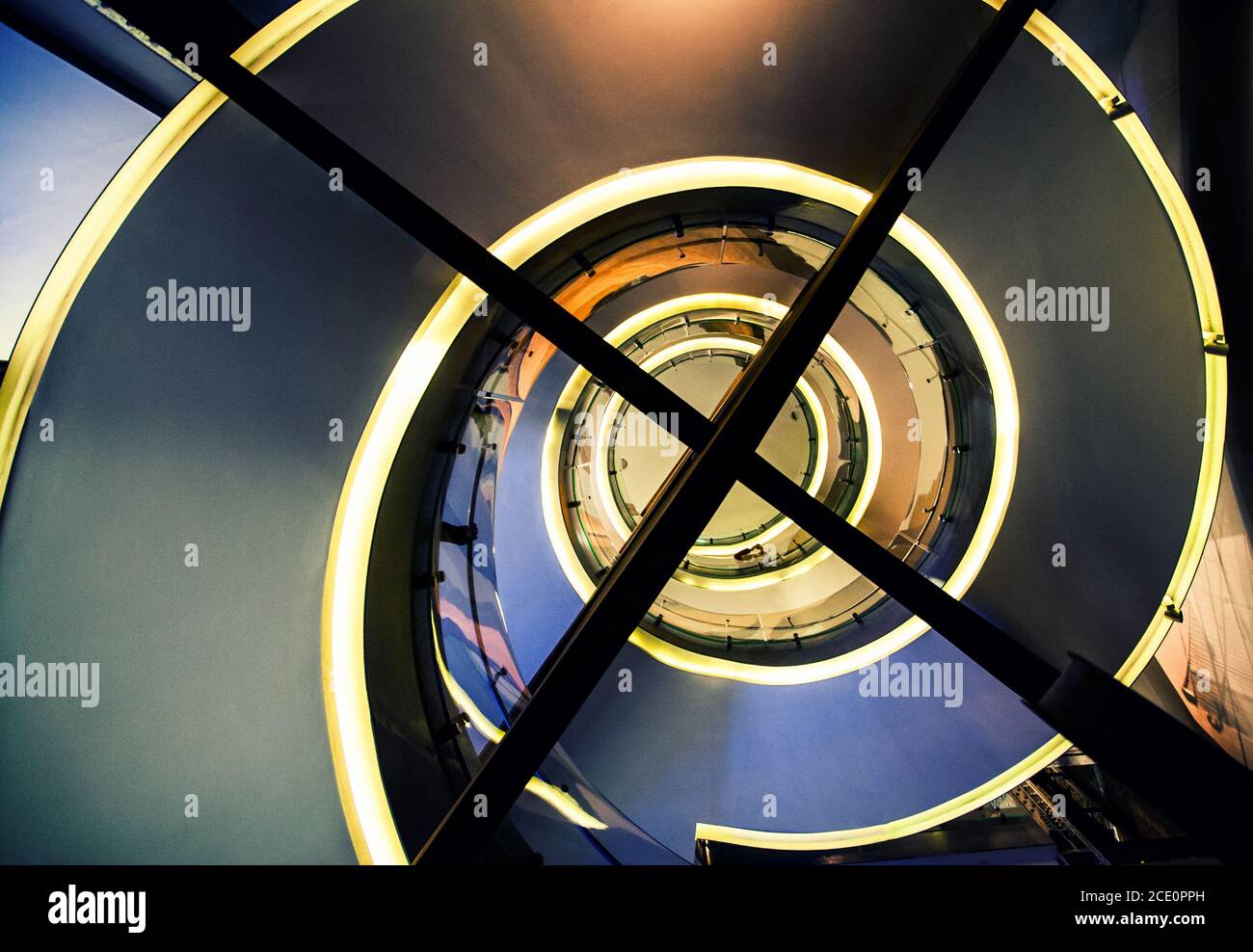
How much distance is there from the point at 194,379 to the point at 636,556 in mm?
2062

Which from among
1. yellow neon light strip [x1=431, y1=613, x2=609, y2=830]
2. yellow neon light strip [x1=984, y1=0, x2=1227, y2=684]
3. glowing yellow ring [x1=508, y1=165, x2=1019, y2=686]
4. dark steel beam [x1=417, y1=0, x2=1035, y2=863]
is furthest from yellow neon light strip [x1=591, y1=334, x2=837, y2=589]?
dark steel beam [x1=417, y1=0, x2=1035, y2=863]

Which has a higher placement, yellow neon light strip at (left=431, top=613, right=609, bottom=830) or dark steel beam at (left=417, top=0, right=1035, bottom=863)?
dark steel beam at (left=417, top=0, right=1035, bottom=863)

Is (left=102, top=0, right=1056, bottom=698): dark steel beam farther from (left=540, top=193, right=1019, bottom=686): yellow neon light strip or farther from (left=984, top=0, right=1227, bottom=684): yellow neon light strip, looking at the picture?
(left=984, top=0, right=1227, bottom=684): yellow neon light strip

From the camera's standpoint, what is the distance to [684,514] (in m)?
1.90

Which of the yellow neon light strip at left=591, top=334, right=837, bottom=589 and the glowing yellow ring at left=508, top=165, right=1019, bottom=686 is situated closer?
the glowing yellow ring at left=508, top=165, right=1019, bottom=686

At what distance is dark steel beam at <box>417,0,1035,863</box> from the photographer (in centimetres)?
168

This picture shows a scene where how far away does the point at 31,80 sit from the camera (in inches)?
83.3

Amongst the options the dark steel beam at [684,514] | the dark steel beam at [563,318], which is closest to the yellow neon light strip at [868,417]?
the dark steel beam at [684,514]

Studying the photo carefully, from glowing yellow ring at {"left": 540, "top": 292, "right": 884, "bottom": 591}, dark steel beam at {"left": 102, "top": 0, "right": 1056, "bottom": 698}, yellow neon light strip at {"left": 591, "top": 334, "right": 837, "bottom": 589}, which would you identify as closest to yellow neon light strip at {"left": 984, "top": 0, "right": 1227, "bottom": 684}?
dark steel beam at {"left": 102, "top": 0, "right": 1056, "bottom": 698}

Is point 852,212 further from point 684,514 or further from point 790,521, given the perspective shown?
point 790,521

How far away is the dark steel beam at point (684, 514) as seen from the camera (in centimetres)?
168

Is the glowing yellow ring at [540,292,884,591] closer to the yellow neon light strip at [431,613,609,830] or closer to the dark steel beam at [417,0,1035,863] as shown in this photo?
the yellow neon light strip at [431,613,609,830]

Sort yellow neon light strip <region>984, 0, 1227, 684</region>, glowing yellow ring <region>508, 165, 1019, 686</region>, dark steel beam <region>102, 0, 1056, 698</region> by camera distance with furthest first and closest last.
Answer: glowing yellow ring <region>508, 165, 1019, 686</region>, yellow neon light strip <region>984, 0, 1227, 684</region>, dark steel beam <region>102, 0, 1056, 698</region>

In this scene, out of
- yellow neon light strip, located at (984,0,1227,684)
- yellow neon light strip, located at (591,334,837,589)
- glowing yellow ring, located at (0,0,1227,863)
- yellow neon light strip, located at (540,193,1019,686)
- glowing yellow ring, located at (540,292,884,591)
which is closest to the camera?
glowing yellow ring, located at (0,0,1227,863)
